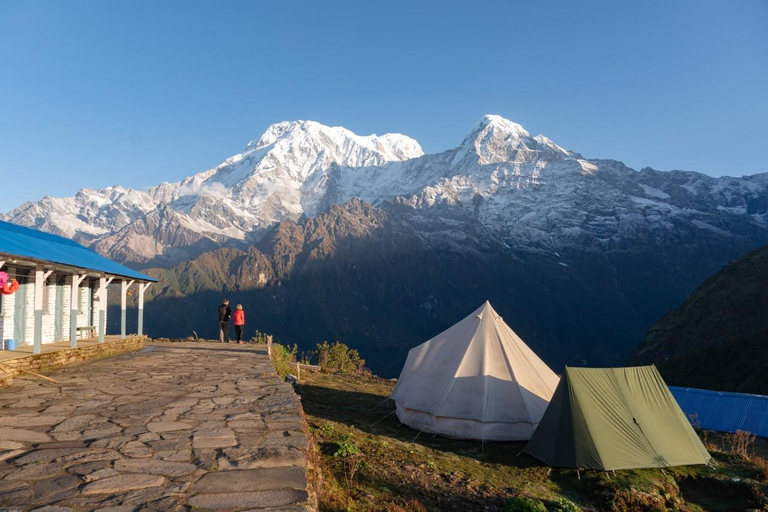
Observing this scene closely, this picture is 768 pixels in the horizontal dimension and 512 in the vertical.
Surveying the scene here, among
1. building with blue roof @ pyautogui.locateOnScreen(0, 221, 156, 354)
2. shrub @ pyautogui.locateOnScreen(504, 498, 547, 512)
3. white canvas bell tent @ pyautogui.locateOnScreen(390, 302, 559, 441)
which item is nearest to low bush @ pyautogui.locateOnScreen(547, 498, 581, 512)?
shrub @ pyautogui.locateOnScreen(504, 498, 547, 512)

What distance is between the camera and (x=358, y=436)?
32.8 ft

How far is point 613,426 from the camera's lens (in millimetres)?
10086

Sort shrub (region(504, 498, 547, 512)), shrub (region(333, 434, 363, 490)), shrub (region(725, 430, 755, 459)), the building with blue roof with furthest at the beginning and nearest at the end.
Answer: shrub (region(725, 430, 755, 459)) → the building with blue roof → shrub (region(333, 434, 363, 490)) → shrub (region(504, 498, 547, 512))

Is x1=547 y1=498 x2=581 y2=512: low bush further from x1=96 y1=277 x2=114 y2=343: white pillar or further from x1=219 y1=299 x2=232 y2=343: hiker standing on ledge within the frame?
x1=219 y1=299 x2=232 y2=343: hiker standing on ledge

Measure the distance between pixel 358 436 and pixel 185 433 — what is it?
14.2 ft

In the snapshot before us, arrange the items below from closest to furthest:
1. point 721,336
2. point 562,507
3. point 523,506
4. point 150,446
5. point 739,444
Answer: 1. point 150,446
2. point 523,506
3. point 562,507
4. point 739,444
5. point 721,336

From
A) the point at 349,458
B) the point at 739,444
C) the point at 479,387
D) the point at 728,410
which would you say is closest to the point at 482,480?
the point at 349,458

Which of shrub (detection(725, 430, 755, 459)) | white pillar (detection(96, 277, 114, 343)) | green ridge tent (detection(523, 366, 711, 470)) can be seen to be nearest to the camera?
green ridge tent (detection(523, 366, 711, 470))

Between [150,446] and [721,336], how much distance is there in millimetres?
70783

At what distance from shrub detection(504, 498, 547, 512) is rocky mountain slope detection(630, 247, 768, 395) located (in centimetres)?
4912

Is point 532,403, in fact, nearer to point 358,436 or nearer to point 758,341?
point 358,436

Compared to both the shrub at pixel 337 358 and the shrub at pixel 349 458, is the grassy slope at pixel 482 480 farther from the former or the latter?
the shrub at pixel 337 358

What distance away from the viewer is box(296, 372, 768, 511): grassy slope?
→ 7.10 metres

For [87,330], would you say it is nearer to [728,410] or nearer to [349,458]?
[349,458]
